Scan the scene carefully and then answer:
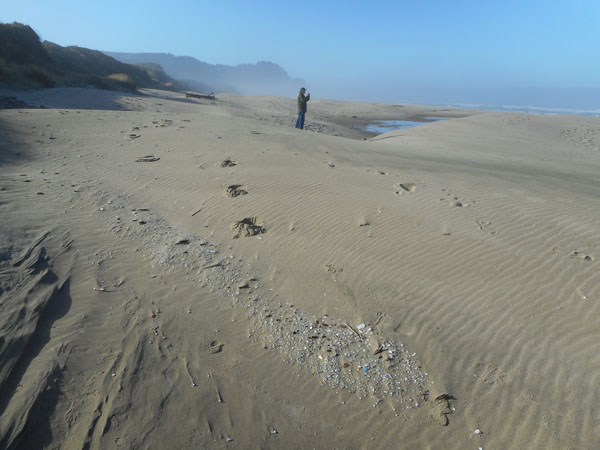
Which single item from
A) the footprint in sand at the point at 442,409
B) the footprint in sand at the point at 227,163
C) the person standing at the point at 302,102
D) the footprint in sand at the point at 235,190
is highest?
the person standing at the point at 302,102

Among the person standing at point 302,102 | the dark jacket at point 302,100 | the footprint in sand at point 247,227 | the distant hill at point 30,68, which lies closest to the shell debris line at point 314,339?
the footprint in sand at point 247,227

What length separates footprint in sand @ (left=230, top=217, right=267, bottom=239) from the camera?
5352 mm

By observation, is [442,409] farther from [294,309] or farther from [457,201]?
[457,201]

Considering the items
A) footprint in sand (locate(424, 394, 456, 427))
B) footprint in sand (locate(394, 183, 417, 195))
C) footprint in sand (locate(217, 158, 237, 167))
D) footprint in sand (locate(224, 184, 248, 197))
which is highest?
footprint in sand (locate(394, 183, 417, 195))

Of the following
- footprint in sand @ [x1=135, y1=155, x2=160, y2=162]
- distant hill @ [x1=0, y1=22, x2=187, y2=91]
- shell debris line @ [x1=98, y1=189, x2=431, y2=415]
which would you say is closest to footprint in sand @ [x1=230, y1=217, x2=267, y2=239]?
shell debris line @ [x1=98, y1=189, x2=431, y2=415]

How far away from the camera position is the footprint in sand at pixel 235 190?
6414mm

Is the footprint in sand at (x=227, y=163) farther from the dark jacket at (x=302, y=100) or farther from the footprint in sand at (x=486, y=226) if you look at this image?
the dark jacket at (x=302, y=100)

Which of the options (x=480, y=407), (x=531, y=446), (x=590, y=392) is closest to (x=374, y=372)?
(x=480, y=407)

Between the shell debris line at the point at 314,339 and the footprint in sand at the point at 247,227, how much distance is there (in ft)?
1.81

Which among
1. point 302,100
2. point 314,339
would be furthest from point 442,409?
point 302,100

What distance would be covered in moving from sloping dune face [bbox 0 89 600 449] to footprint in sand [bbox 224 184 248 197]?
3.3 inches

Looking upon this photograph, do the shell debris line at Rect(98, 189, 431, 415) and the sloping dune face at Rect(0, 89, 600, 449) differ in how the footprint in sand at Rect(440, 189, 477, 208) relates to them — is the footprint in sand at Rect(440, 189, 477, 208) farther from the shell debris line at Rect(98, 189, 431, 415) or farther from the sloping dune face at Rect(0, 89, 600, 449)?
the shell debris line at Rect(98, 189, 431, 415)

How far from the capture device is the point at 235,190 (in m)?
6.53

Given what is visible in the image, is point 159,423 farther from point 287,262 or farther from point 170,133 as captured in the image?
point 170,133
